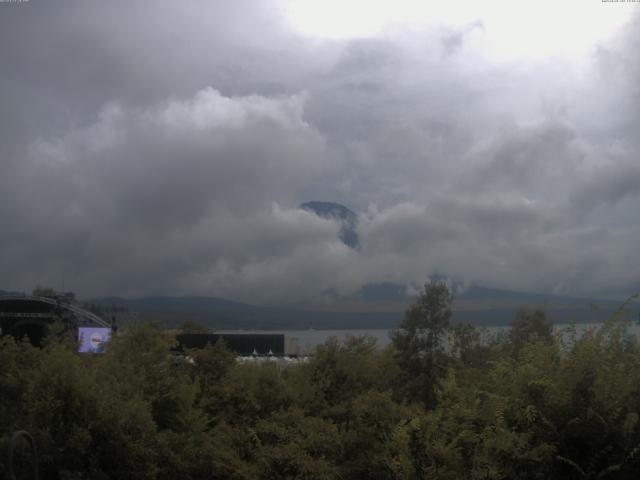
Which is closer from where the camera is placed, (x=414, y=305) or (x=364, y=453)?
(x=364, y=453)

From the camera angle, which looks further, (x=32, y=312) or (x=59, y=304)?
(x=59, y=304)

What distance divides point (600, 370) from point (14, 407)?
30.1ft

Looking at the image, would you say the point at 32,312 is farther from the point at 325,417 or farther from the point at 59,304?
the point at 325,417

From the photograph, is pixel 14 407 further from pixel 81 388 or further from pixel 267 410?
pixel 267 410

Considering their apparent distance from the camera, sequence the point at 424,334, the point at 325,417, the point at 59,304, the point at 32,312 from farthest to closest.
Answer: the point at 59,304, the point at 32,312, the point at 424,334, the point at 325,417

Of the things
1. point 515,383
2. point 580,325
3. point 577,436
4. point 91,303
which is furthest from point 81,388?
point 91,303

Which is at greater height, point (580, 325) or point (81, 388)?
point (580, 325)

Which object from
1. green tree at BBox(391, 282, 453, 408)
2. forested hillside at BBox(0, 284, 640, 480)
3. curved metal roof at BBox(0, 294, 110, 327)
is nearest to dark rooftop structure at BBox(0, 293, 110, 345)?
curved metal roof at BBox(0, 294, 110, 327)

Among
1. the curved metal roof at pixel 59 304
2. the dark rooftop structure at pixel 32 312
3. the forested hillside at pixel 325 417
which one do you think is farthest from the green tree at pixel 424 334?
the curved metal roof at pixel 59 304

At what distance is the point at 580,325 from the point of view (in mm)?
11812

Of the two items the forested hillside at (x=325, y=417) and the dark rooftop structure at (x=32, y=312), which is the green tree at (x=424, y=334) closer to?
the forested hillside at (x=325, y=417)

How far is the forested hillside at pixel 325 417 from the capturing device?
9.44 metres

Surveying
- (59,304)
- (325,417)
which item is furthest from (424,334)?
(59,304)

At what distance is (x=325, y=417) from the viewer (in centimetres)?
1509
